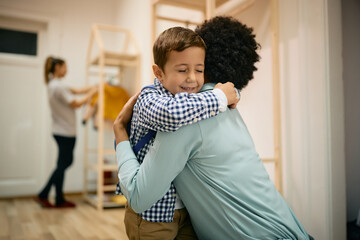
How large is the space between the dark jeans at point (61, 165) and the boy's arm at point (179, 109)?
8.18 ft

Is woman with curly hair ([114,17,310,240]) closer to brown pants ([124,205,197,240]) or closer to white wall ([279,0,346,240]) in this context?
brown pants ([124,205,197,240])

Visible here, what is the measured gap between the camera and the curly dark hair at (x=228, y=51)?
0.80 m

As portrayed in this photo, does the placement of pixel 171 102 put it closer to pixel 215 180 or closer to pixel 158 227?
pixel 215 180

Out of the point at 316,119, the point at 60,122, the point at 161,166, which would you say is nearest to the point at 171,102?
the point at 161,166

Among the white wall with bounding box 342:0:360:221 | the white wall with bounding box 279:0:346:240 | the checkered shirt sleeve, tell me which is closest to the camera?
the checkered shirt sleeve

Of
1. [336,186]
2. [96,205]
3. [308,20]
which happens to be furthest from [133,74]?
[336,186]

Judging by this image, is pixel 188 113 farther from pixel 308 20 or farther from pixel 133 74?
pixel 133 74

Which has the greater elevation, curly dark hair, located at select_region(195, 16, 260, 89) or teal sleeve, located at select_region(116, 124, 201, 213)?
curly dark hair, located at select_region(195, 16, 260, 89)

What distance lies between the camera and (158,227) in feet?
2.44

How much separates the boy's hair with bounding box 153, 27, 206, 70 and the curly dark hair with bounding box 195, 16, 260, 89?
41 millimetres

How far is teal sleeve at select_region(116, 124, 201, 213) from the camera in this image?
0.66m

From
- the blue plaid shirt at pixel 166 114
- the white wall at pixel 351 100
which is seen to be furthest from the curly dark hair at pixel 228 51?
the white wall at pixel 351 100

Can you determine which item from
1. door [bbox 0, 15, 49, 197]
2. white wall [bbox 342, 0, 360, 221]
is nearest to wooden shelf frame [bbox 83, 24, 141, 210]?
door [bbox 0, 15, 49, 197]

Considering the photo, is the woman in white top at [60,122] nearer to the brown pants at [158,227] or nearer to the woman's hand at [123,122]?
the woman's hand at [123,122]
